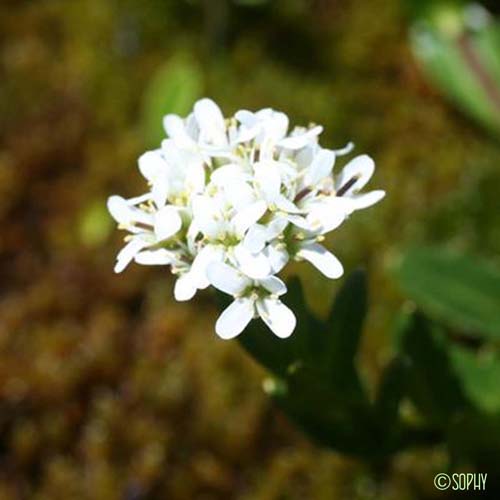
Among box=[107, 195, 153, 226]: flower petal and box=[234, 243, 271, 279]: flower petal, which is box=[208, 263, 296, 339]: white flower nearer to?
box=[234, 243, 271, 279]: flower petal

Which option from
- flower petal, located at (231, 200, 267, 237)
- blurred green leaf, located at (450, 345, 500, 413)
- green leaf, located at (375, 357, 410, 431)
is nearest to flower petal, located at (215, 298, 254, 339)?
flower petal, located at (231, 200, 267, 237)

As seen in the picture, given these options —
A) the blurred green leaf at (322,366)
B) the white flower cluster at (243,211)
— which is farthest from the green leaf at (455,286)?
the white flower cluster at (243,211)

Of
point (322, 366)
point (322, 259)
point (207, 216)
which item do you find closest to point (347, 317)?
point (322, 366)

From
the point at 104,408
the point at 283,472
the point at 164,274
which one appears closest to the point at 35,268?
the point at 164,274

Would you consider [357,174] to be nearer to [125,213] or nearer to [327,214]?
[327,214]

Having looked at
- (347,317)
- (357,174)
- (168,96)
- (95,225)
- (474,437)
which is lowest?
(95,225)
